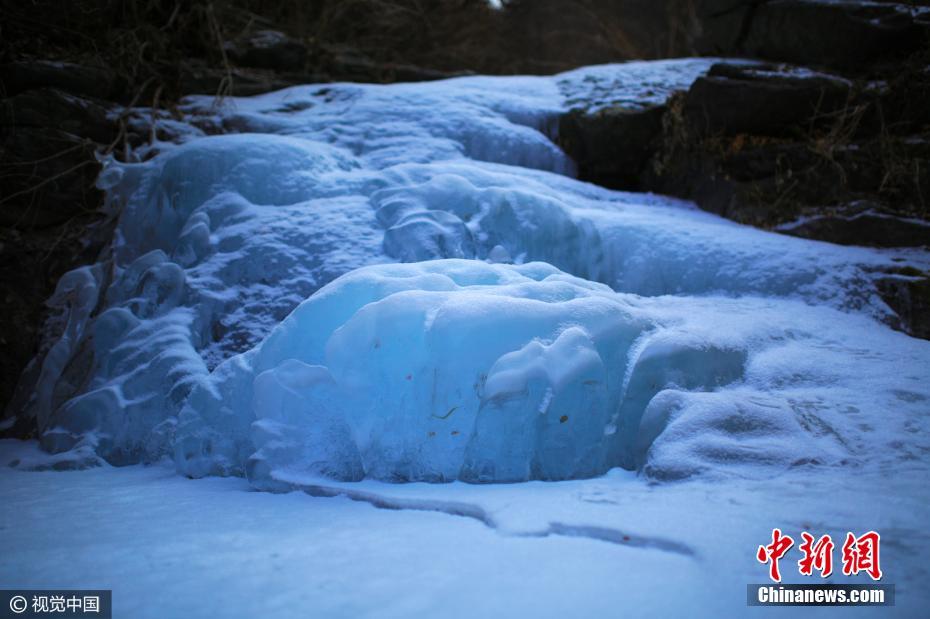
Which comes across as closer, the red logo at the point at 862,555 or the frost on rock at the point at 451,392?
the red logo at the point at 862,555

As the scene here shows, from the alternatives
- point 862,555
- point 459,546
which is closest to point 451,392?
point 459,546

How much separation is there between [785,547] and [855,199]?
3.92m

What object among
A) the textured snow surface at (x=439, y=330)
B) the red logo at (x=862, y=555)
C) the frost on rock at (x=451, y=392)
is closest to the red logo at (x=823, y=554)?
the red logo at (x=862, y=555)

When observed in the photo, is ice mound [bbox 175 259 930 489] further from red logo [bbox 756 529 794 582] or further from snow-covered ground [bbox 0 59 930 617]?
red logo [bbox 756 529 794 582]

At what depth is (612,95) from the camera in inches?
225

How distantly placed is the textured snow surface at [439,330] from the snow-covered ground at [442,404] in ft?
0.04

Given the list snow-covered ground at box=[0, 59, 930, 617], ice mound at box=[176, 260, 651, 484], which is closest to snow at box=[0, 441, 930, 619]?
snow-covered ground at box=[0, 59, 930, 617]

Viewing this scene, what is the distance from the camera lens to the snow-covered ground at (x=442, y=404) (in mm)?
1315

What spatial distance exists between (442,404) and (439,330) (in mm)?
246

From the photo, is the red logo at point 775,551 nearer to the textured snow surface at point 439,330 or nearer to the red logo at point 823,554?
the red logo at point 823,554

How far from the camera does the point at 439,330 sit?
2.03 m

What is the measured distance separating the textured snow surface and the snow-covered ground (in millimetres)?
12

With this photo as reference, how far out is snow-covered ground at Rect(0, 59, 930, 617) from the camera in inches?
51.8

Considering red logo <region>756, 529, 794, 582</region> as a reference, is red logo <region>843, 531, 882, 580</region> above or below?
below
